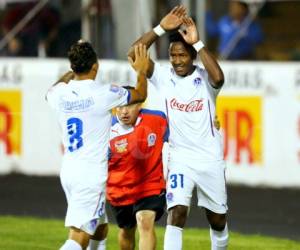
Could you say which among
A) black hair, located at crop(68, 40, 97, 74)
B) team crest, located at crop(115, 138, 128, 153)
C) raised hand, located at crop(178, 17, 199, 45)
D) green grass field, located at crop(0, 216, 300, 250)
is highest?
raised hand, located at crop(178, 17, 199, 45)

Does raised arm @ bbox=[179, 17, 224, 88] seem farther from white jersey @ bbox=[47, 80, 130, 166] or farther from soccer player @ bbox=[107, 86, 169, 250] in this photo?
white jersey @ bbox=[47, 80, 130, 166]

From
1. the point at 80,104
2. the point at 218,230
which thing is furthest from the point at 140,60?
the point at 218,230

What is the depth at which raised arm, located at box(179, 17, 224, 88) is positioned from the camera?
39.8ft

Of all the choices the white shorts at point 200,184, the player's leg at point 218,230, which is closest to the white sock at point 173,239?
the white shorts at point 200,184

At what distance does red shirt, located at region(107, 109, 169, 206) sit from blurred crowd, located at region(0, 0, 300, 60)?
8933 millimetres

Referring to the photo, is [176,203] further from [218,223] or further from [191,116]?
[191,116]

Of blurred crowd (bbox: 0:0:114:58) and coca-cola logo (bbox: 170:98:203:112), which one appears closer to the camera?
coca-cola logo (bbox: 170:98:203:112)

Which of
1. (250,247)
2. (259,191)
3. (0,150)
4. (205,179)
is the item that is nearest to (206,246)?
(250,247)

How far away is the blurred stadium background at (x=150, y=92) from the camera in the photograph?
20.4 meters

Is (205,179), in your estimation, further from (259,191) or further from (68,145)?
(259,191)

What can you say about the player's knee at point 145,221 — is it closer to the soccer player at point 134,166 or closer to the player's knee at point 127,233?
the soccer player at point 134,166

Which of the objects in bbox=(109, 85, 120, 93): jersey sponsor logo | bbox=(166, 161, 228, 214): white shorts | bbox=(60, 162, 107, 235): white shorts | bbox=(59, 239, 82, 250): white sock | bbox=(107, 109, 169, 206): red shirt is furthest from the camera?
bbox=(107, 109, 169, 206): red shirt

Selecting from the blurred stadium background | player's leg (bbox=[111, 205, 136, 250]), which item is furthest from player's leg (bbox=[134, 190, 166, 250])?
the blurred stadium background

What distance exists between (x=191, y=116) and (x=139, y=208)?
3.65 feet
